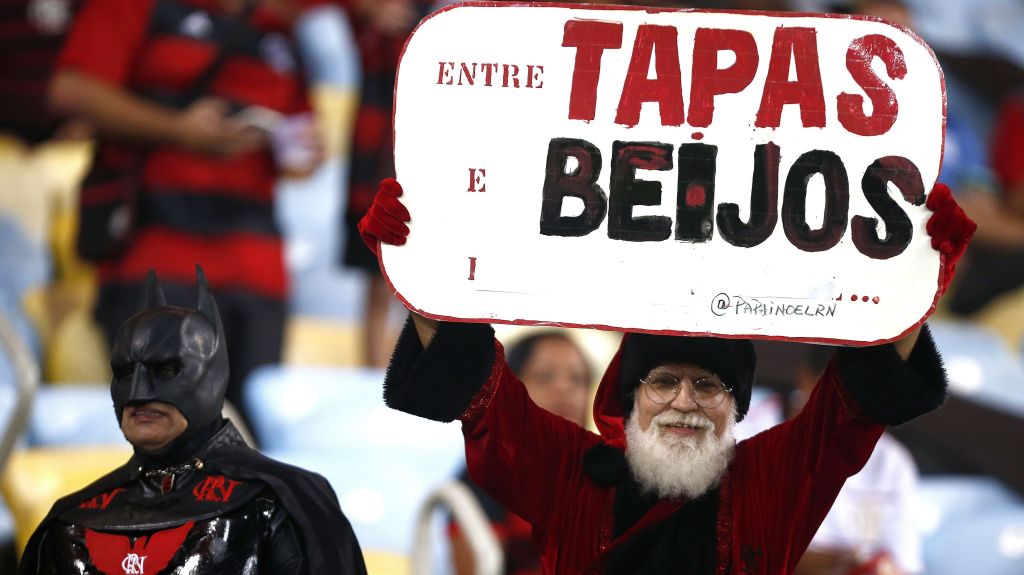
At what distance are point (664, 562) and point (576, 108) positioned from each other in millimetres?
827

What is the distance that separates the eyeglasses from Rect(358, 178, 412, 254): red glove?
0.55 meters

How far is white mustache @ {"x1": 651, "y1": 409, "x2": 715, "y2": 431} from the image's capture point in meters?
3.11

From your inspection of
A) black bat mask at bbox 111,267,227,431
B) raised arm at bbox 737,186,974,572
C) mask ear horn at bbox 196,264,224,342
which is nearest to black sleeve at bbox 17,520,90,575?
black bat mask at bbox 111,267,227,431

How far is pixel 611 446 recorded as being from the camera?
318cm

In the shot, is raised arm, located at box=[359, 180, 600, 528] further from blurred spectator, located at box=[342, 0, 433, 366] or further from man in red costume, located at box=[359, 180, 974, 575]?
blurred spectator, located at box=[342, 0, 433, 366]

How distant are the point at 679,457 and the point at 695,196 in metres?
0.47

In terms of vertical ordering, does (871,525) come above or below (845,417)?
below

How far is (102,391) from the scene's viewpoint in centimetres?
538

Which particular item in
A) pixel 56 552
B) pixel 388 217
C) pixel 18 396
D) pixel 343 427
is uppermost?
pixel 388 217

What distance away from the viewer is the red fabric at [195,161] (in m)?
5.02

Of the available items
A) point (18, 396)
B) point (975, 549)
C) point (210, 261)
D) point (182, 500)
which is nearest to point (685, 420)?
point (182, 500)

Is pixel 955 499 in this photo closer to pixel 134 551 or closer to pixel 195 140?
pixel 195 140

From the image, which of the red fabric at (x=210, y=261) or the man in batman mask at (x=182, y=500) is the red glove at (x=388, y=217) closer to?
the man in batman mask at (x=182, y=500)

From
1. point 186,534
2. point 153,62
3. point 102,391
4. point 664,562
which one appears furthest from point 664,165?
point 102,391
